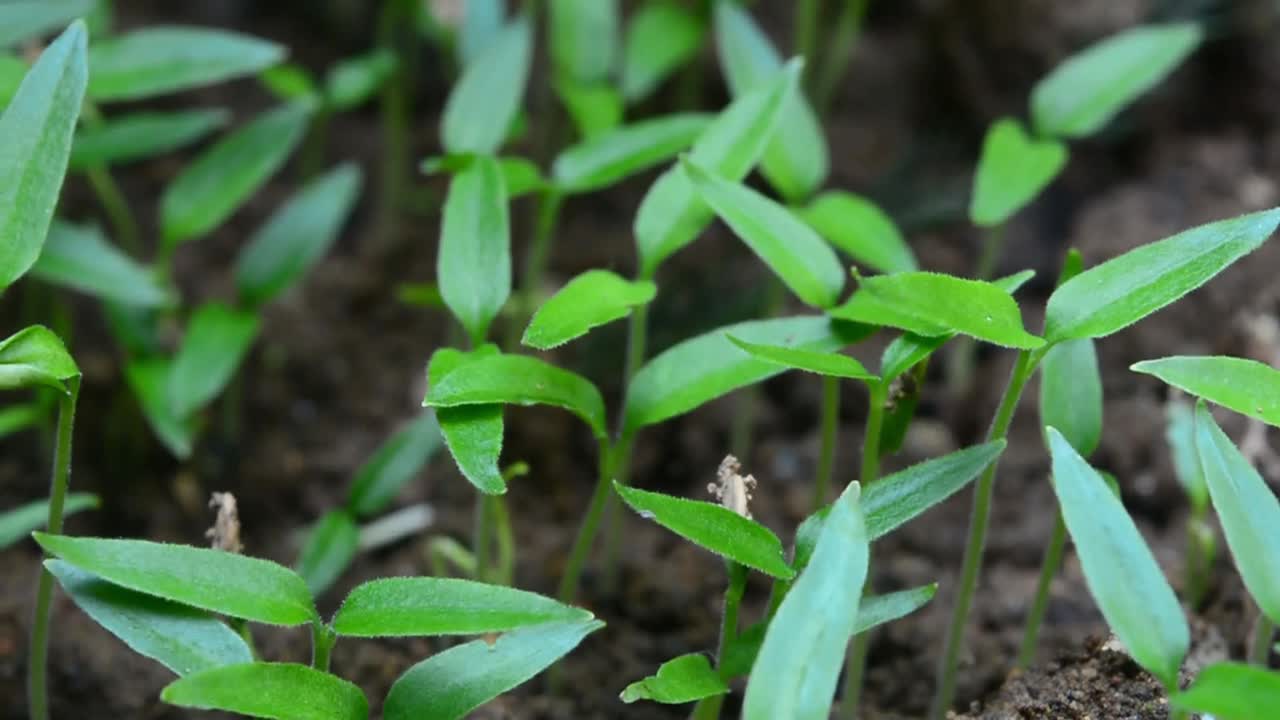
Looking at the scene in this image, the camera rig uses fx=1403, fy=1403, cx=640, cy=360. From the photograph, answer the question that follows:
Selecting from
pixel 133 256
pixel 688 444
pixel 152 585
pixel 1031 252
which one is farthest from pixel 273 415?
pixel 1031 252

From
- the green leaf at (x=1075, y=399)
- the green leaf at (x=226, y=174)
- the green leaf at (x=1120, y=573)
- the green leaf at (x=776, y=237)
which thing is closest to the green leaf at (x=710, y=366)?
the green leaf at (x=776, y=237)

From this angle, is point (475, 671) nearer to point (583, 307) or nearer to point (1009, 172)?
point (583, 307)

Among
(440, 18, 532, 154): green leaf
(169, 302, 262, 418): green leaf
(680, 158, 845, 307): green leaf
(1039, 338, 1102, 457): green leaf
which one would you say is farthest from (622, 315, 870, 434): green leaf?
(169, 302, 262, 418): green leaf

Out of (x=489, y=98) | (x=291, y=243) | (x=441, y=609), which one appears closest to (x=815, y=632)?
(x=441, y=609)

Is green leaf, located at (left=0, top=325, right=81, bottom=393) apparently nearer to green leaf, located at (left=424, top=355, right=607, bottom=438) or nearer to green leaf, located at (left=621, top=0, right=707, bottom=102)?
green leaf, located at (left=424, top=355, right=607, bottom=438)

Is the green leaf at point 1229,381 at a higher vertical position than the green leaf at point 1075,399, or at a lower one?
higher

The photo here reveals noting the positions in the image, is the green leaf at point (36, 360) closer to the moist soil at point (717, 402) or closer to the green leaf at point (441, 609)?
the green leaf at point (441, 609)
